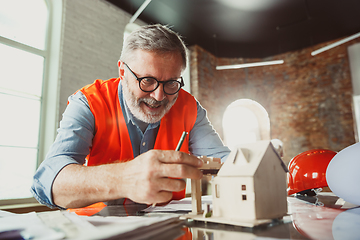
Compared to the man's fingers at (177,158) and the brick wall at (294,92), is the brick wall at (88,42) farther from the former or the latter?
the man's fingers at (177,158)

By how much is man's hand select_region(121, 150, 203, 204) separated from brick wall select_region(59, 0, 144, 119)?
3472 mm

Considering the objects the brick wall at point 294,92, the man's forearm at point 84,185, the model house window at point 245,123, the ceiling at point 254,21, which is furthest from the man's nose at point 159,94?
the model house window at point 245,123

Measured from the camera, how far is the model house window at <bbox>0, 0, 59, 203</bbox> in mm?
3396

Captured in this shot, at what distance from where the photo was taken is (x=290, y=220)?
649 millimetres

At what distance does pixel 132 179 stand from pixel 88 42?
4.08 metres

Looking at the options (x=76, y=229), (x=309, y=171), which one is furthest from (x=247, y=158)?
(x=309, y=171)

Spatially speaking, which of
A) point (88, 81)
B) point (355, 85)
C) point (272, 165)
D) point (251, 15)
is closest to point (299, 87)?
point (355, 85)

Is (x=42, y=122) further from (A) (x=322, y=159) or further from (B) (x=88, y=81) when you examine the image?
(A) (x=322, y=159)

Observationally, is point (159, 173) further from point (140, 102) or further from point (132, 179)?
point (140, 102)

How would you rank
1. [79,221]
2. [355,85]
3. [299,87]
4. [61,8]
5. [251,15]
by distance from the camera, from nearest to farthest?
1. [79,221]
2. [61,8]
3. [251,15]
4. [355,85]
5. [299,87]

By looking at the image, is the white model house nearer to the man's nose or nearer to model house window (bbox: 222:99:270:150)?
the man's nose

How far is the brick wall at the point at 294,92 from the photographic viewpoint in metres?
6.28

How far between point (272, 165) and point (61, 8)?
4355 millimetres

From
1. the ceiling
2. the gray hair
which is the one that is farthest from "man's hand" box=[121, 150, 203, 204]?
the ceiling
